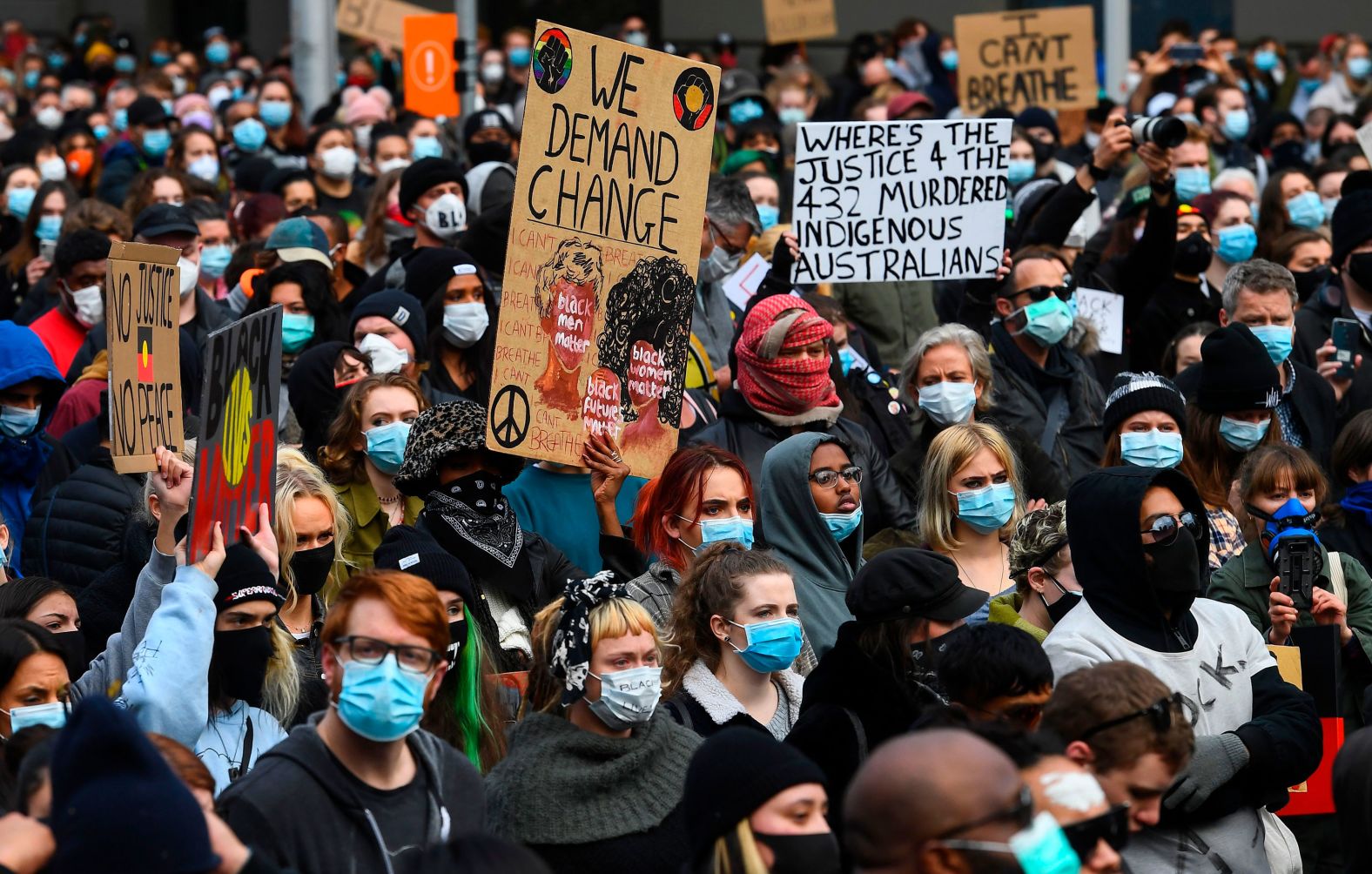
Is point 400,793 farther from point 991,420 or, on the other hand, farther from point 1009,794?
point 991,420

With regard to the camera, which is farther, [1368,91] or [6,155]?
[1368,91]

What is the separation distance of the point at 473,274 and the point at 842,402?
1.63 metres

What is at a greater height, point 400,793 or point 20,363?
point 20,363

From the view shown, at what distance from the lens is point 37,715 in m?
4.84

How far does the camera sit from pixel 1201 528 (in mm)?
5375

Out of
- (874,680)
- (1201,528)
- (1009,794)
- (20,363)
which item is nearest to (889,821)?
(1009,794)

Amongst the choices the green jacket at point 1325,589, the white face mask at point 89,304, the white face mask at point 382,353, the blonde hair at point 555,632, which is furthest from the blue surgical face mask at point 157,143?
the blonde hair at point 555,632

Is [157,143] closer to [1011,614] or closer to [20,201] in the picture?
[20,201]

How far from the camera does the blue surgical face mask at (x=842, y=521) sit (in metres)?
6.51

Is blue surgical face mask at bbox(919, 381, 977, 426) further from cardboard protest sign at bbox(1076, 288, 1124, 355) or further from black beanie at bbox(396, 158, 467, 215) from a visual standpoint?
black beanie at bbox(396, 158, 467, 215)

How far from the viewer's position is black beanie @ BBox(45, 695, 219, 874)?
329 centimetres

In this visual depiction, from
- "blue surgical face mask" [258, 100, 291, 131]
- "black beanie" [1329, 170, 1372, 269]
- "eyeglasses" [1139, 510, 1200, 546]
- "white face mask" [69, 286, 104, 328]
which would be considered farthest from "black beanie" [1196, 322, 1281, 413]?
"blue surgical face mask" [258, 100, 291, 131]

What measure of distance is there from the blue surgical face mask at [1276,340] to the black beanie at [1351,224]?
986mm

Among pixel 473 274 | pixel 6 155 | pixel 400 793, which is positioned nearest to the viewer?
pixel 400 793
